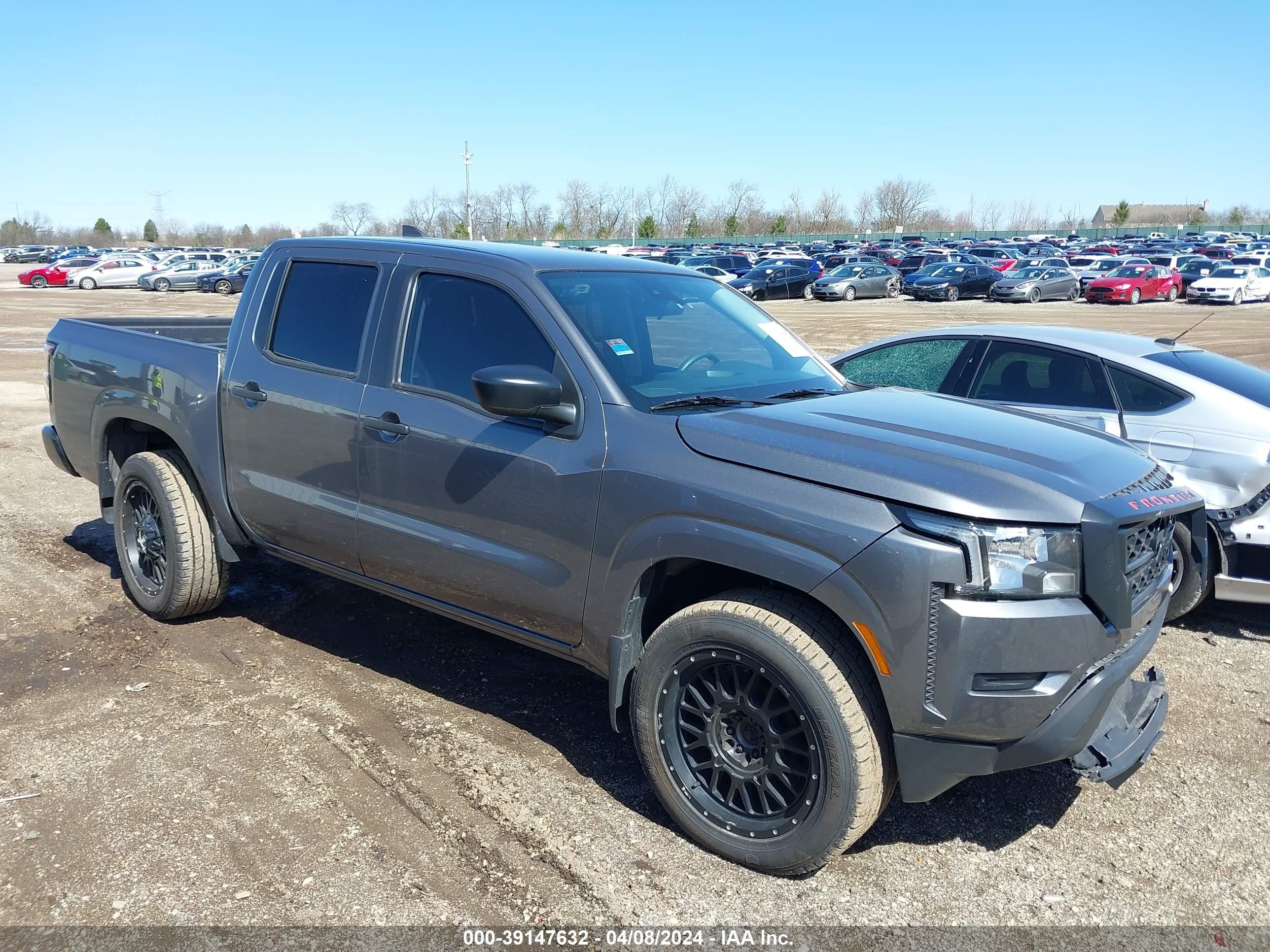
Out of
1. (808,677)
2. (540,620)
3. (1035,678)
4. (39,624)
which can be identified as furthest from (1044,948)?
(39,624)

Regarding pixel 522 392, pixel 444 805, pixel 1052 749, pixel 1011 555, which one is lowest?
pixel 444 805

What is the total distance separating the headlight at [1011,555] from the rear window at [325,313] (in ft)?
8.35

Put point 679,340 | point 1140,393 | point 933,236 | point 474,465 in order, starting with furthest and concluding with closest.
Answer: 1. point 933,236
2. point 1140,393
3. point 679,340
4. point 474,465

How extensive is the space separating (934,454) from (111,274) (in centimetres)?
5237

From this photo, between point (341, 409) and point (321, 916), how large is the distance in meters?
2.05

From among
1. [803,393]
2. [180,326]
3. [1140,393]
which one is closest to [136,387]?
[180,326]

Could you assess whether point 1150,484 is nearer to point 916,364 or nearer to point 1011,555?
point 1011,555

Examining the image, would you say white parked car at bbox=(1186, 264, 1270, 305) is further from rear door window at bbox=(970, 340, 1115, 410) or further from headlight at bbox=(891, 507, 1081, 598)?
headlight at bbox=(891, 507, 1081, 598)

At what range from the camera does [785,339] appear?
459cm

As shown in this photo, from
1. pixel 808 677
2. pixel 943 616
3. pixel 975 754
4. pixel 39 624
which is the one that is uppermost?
pixel 943 616

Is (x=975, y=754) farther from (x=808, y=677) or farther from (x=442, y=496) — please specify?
(x=442, y=496)

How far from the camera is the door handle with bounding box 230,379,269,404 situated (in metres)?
4.64

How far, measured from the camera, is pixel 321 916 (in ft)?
9.95

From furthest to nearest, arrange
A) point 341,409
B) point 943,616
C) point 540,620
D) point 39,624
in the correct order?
1. point 39,624
2. point 341,409
3. point 540,620
4. point 943,616
